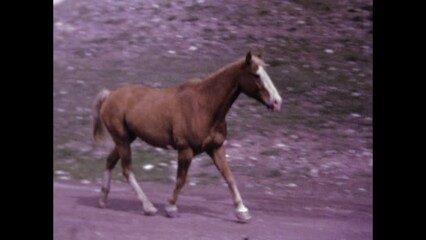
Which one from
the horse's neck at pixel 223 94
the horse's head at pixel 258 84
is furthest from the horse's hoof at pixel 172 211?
the horse's head at pixel 258 84

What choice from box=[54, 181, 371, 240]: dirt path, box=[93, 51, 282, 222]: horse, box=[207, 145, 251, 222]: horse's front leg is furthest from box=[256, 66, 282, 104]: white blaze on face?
box=[54, 181, 371, 240]: dirt path

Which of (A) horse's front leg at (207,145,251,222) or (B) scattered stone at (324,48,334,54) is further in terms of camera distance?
(B) scattered stone at (324,48,334,54)

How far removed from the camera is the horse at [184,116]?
102 inches

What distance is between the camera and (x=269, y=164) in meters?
2.73

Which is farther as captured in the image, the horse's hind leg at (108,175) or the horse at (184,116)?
the horse's hind leg at (108,175)

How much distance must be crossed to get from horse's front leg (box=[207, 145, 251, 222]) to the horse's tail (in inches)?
15.8

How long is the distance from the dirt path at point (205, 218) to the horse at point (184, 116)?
38 millimetres

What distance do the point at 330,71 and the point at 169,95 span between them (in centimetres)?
58

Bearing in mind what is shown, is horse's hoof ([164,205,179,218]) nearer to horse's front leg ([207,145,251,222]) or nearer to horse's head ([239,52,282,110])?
horse's front leg ([207,145,251,222])

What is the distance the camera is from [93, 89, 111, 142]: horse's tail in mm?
2772

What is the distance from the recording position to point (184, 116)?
2633 mm

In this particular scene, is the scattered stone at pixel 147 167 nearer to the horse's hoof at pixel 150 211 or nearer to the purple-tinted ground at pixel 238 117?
the purple-tinted ground at pixel 238 117
